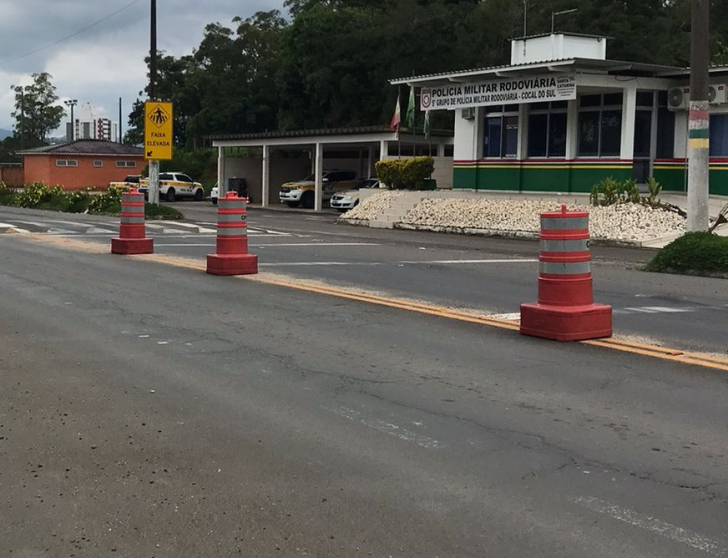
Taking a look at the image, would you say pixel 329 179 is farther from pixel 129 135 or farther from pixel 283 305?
pixel 129 135

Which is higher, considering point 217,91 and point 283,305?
point 217,91

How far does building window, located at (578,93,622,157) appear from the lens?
89.1 ft

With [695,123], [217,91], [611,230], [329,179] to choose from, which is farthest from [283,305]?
[217,91]

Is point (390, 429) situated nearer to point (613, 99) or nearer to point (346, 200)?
point (613, 99)

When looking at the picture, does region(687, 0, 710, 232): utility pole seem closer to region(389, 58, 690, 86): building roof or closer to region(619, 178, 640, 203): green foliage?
region(619, 178, 640, 203): green foliage

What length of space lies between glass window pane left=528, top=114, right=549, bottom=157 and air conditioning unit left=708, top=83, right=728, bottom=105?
5.53 metres

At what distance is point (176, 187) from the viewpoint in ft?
186

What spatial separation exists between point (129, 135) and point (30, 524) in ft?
319

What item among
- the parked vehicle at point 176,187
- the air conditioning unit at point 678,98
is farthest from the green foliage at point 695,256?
the parked vehicle at point 176,187

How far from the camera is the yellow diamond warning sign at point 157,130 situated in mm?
32062

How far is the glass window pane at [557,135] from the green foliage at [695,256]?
12.6m

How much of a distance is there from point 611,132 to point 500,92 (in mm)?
3943

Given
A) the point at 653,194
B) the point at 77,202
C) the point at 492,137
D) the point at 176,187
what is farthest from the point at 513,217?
the point at 176,187

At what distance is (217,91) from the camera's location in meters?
73.6
